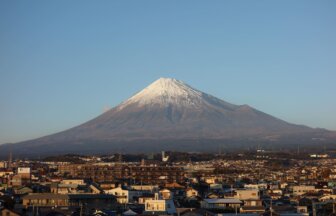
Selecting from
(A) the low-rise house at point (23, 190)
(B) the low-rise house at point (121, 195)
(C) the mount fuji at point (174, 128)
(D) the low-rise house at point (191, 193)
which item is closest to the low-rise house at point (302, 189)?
(D) the low-rise house at point (191, 193)

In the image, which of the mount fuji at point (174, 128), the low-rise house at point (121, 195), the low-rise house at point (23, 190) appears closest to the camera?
the low-rise house at point (121, 195)

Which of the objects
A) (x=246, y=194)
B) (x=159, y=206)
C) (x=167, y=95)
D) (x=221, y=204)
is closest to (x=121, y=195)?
(x=246, y=194)

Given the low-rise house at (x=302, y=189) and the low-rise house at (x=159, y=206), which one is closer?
the low-rise house at (x=159, y=206)

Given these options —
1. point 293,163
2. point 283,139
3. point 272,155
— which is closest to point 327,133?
point 283,139

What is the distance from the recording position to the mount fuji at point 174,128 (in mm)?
114062

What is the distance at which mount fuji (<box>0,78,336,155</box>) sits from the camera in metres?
114

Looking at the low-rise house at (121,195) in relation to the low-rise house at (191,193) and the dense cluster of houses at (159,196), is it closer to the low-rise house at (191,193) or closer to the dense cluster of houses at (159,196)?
the dense cluster of houses at (159,196)

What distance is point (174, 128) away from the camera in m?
133

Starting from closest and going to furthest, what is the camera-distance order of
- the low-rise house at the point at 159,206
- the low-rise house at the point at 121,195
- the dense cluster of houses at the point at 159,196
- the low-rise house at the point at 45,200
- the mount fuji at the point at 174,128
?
1. the dense cluster of houses at the point at 159,196
2. the low-rise house at the point at 159,206
3. the low-rise house at the point at 45,200
4. the low-rise house at the point at 121,195
5. the mount fuji at the point at 174,128

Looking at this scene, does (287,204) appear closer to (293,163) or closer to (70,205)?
(70,205)

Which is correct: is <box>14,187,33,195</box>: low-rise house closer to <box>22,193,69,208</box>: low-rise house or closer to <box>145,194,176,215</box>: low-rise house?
<box>22,193,69,208</box>: low-rise house

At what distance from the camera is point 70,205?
26438mm

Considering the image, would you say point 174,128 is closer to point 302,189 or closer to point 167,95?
point 167,95

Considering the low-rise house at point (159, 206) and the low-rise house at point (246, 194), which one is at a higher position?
the low-rise house at point (246, 194)
